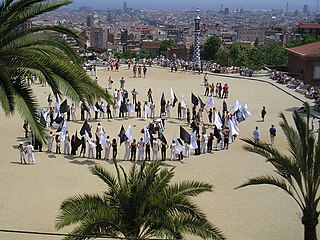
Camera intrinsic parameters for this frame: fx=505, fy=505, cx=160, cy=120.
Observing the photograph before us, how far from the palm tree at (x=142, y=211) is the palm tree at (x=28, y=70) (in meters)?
1.85

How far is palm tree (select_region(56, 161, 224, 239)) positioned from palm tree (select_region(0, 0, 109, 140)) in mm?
1847

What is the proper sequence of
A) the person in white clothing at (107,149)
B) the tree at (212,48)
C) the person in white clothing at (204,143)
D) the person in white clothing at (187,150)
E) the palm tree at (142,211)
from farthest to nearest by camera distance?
the tree at (212,48), the person in white clothing at (204,143), the person in white clothing at (187,150), the person in white clothing at (107,149), the palm tree at (142,211)

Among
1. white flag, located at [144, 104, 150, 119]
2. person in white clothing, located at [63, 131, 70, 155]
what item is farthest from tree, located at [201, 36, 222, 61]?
person in white clothing, located at [63, 131, 70, 155]

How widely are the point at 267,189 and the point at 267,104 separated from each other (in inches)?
715

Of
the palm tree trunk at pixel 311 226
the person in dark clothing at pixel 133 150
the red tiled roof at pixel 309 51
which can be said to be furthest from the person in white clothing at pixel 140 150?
the red tiled roof at pixel 309 51

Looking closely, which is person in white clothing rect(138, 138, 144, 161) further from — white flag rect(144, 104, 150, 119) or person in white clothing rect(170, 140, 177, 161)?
white flag rect(144, 104, 150, 119)

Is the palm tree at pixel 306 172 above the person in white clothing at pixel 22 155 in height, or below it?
above

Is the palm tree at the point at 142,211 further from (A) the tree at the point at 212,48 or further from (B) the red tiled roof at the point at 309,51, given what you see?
(A) the tree at the point at 212,48

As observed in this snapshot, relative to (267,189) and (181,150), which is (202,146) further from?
(267,189)

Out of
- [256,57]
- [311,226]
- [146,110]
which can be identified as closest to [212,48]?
[256,57]

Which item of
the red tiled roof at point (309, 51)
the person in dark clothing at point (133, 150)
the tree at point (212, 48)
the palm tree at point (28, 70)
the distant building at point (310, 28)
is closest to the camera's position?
the palm tree at point (28, 70)

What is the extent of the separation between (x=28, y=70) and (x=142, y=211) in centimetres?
376

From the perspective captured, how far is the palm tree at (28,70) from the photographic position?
9898 millimetres

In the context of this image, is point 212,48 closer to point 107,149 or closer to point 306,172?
point 107,149
